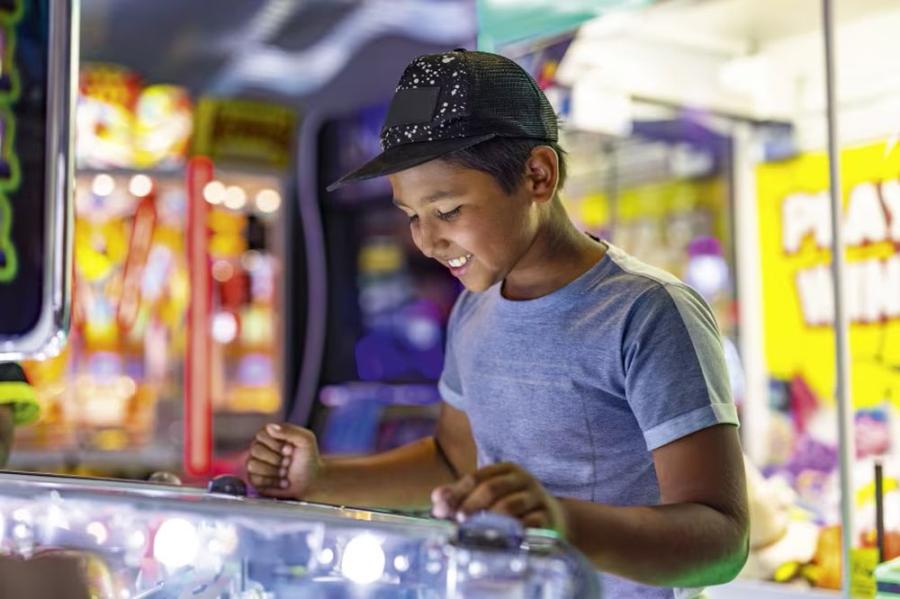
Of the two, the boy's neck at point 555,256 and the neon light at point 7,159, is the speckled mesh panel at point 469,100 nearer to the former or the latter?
the boy's neck at point 555,256

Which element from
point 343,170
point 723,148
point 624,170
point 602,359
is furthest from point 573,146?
point 602,359

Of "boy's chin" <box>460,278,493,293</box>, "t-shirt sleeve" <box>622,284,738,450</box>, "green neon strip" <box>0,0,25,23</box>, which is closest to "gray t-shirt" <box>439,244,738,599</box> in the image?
"t-shirt sleeve" <box>622,284,738,450</box>

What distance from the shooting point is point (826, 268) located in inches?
159

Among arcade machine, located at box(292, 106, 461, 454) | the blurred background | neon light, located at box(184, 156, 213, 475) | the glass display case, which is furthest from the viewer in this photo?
neon light, located at box(184, 156, 213, 475)

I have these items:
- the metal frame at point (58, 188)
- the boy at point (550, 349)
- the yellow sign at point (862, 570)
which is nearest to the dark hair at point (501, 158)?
the boy at point (550, 349)

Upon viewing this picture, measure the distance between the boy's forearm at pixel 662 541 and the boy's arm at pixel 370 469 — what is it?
0.49m

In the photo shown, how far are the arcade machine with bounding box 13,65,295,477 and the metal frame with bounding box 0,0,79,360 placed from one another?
442 cm

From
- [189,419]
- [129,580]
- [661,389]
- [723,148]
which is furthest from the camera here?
[189,419]

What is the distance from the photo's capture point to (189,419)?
6188mm

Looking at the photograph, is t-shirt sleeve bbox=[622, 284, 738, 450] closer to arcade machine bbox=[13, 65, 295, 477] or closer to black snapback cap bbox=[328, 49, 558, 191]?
black snapback cap bbox=[328, 49, 558, 191]

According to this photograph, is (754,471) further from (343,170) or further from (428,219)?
(343,170)

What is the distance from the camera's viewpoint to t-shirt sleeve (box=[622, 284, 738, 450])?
120cm

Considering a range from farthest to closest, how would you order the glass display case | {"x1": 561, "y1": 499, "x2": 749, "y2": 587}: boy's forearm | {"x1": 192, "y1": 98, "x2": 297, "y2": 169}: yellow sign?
1. {"x1": 192, "y1": 98, "x2": 297, "y2": 169}: yellow sign
2. {"x1": 561, "y1": 499, "x2": 749, "y2": 587}: boy's forearm
3. the glass display case

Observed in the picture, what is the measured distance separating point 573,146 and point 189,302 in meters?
2.74
